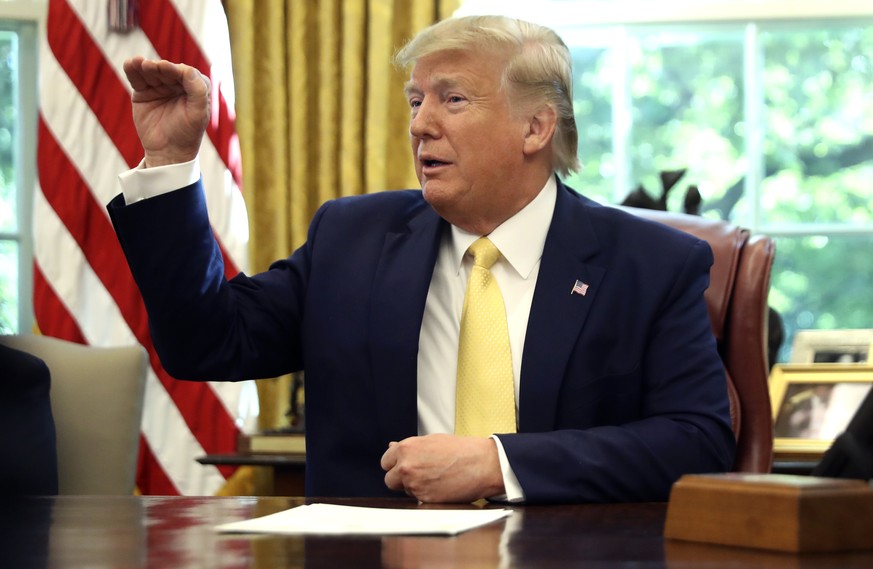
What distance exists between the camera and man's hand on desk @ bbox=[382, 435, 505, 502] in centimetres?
154

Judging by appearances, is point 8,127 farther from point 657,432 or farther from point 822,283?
point 657,432

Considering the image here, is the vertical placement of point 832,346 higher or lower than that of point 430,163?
lower

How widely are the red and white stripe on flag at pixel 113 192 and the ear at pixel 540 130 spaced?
1.65 m

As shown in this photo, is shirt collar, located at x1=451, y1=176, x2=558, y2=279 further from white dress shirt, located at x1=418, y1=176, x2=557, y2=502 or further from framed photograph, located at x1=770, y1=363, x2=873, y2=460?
framed photograph, located at x1=770, y1=363, x2=873, y2=460

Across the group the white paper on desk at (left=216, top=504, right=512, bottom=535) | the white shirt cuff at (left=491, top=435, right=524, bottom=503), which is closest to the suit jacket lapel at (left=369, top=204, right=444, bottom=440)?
the white shirt cuff at (left=491, top=435, right=524, bottom=503)

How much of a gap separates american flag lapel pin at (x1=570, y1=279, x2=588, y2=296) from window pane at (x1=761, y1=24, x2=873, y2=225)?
2232 millimetres

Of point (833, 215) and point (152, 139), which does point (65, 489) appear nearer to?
point (152, 139)

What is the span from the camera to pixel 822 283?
3.97 meters

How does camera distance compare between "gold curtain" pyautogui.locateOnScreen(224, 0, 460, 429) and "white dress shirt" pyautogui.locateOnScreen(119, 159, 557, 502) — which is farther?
"gold curtain" pyautogui.locateOnScreen(224, 0, 460, 429)

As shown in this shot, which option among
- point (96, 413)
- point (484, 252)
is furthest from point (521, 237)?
point (96, 413)

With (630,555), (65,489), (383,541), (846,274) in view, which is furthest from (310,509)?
(846,274)

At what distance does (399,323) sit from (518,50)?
0.58 meters

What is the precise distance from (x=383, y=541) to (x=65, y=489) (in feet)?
5.16

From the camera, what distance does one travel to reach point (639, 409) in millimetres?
1944
